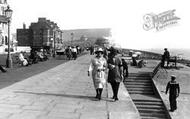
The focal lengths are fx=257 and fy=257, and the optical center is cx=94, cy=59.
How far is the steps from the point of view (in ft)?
37.5

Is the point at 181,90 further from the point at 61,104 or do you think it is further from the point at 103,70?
the point at 61,104

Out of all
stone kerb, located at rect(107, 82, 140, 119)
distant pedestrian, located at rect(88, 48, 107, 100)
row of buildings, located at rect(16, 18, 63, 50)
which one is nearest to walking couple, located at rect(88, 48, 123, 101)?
distant pedestrian, located at rect(88, 48, 107, 100)

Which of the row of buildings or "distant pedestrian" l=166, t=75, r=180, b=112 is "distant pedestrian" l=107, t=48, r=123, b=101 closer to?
"distant pedestrian" l=166, t=75, r=180, b=112

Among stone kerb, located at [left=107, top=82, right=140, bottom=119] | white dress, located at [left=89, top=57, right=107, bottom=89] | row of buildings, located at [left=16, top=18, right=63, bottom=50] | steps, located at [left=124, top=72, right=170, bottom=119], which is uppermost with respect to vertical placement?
row of buildings, located at [left=16, top=18, right=63, bottom=50]

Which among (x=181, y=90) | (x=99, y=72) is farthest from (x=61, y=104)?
(x=181, y=90)

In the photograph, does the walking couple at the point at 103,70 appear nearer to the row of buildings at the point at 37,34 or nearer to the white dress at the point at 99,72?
the white dress at the point at 99,72

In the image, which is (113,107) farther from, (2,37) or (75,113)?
(2,37)

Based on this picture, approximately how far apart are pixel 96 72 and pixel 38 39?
294 ft

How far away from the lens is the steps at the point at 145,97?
11419 mm

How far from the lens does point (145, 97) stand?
1335 centimetres

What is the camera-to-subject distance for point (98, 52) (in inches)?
321

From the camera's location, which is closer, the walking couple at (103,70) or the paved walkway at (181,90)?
the walking couple at (103,70)

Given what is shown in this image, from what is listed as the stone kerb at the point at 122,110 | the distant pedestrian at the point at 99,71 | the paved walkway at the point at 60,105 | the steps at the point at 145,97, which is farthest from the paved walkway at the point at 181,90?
the distant pedestrian at the point at 99,71

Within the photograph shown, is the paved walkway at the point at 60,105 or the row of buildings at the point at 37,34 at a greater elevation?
the row of buildings at the point at 37,34
